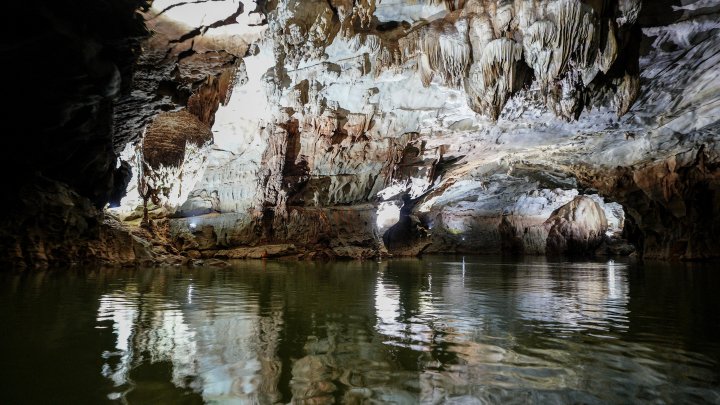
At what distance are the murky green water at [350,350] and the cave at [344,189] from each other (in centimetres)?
2

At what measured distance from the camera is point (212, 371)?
2.06 m

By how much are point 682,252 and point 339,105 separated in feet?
46.2

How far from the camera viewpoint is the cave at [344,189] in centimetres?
225

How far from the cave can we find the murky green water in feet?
0.07

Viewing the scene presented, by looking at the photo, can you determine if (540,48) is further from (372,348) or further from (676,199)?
(676,199)

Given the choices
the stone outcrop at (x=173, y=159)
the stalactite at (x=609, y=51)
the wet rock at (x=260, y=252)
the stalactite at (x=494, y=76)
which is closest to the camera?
the stalactite at (x=609, y=51)

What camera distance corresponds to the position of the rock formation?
803 cm

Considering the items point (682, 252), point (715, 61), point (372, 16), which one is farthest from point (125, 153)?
point (682, 252)

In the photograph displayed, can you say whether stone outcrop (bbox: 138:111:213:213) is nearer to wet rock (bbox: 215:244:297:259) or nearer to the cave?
the cave

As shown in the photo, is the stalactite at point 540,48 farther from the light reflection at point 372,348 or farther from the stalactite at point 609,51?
the light reflection at point 372,348

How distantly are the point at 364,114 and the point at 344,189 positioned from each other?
13.8ft

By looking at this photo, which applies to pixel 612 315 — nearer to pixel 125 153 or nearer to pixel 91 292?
pixel 91 292

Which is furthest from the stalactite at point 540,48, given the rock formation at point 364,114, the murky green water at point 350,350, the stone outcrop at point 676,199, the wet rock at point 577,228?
the wet rock at point 577,228

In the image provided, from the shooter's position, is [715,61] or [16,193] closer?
[16,193]
